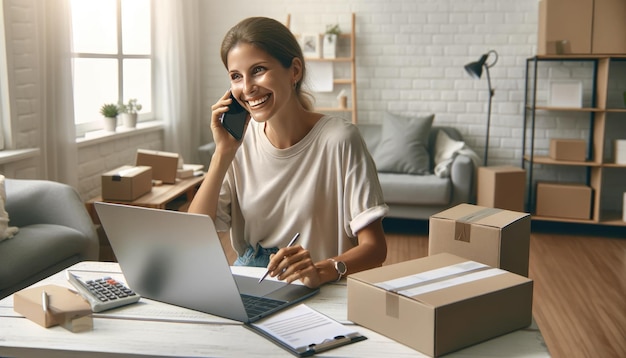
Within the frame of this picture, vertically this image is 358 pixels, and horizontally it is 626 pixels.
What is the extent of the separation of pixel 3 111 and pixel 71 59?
582 millimetres

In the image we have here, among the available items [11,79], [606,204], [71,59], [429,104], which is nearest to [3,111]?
[11,79]

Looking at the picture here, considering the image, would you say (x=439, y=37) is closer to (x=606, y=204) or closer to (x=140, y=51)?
(x=606, y=204)

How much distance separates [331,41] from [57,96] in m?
2.69

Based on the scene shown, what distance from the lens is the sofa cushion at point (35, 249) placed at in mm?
2836

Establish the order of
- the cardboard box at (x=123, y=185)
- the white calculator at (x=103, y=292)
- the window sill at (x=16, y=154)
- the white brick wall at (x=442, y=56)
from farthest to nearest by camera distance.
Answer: the white brick wall at (x=442, y=56)
the cardboard box at (x=123, y=185)
the window sill at (x=16, y=154)
the white calculator at (x=103, y=292)

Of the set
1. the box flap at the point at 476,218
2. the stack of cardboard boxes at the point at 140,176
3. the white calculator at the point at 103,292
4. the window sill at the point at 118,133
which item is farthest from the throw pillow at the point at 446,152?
the white calculator at the point at 103,292

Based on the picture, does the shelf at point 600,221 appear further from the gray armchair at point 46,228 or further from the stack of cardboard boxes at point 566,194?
the gray armchair at point 46,228

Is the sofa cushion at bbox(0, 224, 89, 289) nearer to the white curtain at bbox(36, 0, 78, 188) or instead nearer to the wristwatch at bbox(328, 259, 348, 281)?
the white curtain at bbox(36, 0, 78, 188)

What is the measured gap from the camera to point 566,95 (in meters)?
5.71

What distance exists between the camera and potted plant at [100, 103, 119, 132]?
15.9 feet

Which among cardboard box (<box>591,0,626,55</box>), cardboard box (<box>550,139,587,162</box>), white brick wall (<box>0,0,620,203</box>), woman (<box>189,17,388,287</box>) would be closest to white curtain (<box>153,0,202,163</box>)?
white brick wall (<box>0,0,620,203</box>)

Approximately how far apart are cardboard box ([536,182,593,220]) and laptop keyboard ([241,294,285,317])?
4.43 m

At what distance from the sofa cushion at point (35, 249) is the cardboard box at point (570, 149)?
3785 millimetres

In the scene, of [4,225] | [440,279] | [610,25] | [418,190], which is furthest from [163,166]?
[610,25]
